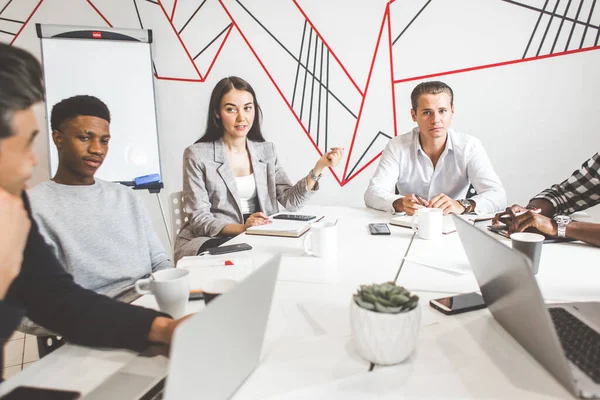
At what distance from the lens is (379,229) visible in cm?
163

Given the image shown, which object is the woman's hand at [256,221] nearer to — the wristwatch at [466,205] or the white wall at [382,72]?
the wristwatch at [466,205]

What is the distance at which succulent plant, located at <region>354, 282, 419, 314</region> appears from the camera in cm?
69

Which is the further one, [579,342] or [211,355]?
[579,342]

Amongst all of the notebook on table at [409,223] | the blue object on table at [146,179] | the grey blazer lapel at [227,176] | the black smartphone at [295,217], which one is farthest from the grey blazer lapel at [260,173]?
the blue object on table at [146,179]

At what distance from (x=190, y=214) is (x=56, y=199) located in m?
0.78

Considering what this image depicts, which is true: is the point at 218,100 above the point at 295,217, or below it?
above

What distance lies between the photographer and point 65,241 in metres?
1.25

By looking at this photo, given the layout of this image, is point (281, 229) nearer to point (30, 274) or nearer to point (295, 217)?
point (295, 217)

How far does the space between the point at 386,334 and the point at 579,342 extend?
32cm

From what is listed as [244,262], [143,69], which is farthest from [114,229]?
[143,69]

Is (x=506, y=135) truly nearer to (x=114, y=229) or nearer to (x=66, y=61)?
(x=114, y=229)

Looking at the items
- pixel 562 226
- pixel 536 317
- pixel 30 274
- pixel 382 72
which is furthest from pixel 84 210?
pixel 382 72

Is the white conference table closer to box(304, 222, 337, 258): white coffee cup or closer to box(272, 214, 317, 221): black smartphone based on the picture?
box(304, 222, 337, 258): white coffee cup

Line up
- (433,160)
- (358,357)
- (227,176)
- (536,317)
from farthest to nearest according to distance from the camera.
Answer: (433,160)
(227,176)
(358,357)
(536,317)
